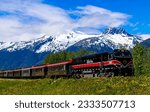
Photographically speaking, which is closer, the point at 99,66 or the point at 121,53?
the point at 99,66

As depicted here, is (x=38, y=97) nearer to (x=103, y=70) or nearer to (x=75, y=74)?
(x=103, y=70)

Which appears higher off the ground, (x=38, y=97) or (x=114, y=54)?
(x=114, y=54)

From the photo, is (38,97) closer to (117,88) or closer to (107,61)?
(117,88)

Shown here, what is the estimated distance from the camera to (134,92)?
2583 cm

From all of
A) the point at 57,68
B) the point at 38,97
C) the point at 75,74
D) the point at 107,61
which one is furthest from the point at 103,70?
the point at 38,97

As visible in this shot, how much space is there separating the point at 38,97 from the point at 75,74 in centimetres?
5815

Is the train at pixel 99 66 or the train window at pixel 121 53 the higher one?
the train window at pixel 121 53

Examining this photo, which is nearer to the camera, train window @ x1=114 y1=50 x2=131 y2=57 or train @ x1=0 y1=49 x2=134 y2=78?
train @ x1=0 y1=49 x2=134 y2=78

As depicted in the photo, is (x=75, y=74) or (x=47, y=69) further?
(x=47, y=69)

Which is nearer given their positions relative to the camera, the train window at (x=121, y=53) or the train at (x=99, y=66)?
the train at (x=99, y=66)

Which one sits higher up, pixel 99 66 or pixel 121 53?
pixel 121 53

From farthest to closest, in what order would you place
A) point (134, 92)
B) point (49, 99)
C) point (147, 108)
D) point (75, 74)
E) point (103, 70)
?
point (75, 74) → point (103, 70) → point (134, 92) → point (49, 99) → point (147, 108)

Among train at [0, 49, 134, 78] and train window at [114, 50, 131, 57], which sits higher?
train window at [114, 50, 131, 57]

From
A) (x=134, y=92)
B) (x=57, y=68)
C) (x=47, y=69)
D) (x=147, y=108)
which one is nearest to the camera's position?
(x=147, y=108)
